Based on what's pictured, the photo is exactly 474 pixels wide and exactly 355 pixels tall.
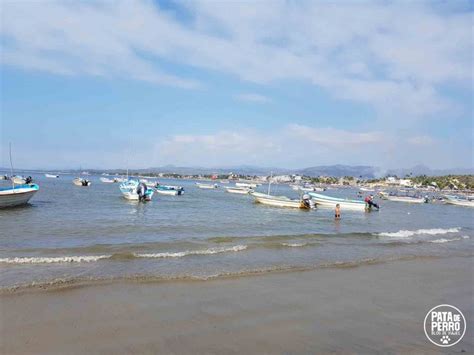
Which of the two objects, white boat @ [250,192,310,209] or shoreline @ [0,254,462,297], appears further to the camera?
white boat @ [250,192,310,209]

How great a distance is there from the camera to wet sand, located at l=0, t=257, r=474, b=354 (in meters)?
6.83

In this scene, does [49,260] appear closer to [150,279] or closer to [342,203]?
[150,279]

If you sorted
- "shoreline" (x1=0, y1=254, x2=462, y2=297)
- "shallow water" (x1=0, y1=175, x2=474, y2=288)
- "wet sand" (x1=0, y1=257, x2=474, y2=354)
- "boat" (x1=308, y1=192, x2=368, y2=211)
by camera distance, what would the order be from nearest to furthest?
"wet sand" (x1=0, y1=257, x2=474, y2=354) → "shoreline" (x1=0, y1=254, x2=462, y2=297) → "shallow water" (x1=0, y1=175, x2=474, y2=288) → "boat" (x1=308, y1=192, x2=368, y2=211)

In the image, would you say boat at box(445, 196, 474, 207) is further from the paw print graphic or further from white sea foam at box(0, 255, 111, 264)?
white sea foam at box(0, 255, 111, 264)

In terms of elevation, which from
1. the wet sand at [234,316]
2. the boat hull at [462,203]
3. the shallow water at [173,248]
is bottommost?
the boat hull at [462,203]

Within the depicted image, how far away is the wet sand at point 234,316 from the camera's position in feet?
22.4

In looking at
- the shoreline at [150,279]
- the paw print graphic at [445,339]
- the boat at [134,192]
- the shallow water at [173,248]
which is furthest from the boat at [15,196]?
the paw print graphic at [445,339]

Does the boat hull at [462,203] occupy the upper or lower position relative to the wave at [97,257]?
lower

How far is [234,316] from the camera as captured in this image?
328 inches

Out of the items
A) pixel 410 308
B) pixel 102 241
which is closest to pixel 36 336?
pixel 410 308

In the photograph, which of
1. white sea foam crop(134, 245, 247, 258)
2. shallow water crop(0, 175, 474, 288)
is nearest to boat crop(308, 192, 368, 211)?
shallow water crop(0, 175, 474, 288)

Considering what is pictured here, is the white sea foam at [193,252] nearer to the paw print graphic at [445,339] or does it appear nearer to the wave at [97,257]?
the wave at [97,257]

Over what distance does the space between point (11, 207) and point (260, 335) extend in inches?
1244

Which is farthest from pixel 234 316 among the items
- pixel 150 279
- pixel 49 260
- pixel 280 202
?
pixel 280 202
